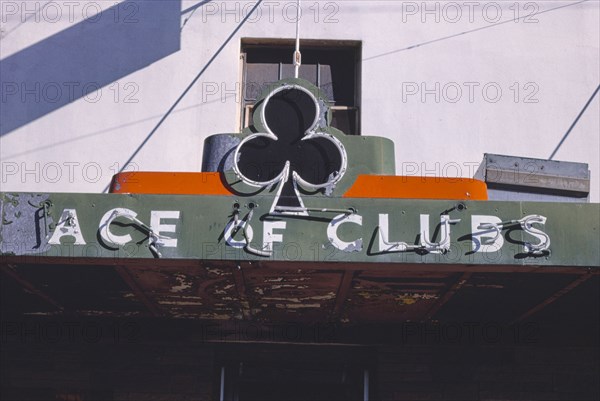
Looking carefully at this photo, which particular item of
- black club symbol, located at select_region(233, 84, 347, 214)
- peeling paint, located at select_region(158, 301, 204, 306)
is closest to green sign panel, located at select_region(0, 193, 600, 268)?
black club symbol, located at select_region(233, 84, 347, 214)

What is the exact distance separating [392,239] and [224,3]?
20.6 ft

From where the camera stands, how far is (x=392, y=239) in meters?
9.16

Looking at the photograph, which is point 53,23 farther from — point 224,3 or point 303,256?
point 303,256

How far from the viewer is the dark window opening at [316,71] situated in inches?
550

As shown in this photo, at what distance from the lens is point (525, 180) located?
11242 millimetres

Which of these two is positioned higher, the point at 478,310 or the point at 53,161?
the point at 53,161

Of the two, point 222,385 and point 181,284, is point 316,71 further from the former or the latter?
point 181,284

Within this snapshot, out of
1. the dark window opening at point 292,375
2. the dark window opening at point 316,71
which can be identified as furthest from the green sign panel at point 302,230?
the dark window opening at point 316,71

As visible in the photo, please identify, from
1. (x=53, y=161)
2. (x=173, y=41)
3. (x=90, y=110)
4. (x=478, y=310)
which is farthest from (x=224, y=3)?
(x=478, y=310)

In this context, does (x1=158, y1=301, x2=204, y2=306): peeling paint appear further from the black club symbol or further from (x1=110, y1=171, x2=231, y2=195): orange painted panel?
the black club symbol

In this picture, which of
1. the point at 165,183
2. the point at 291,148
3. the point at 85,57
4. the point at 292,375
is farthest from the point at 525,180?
the point at 85,57

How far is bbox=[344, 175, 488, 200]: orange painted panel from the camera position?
989cm

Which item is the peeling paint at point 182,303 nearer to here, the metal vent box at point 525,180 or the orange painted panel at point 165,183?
the orange painted panel at point 165,183

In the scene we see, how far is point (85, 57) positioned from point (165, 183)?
4603mm
